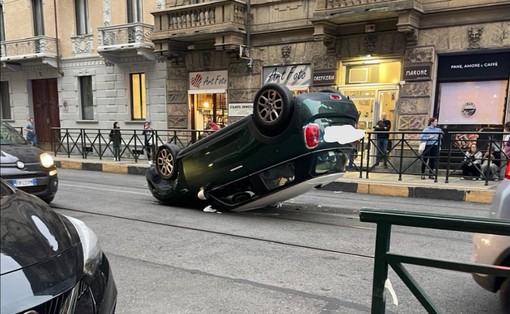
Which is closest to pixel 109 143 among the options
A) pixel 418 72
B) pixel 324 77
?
pixel 324 77

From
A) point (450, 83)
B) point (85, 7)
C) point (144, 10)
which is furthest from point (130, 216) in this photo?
point (85, 7)

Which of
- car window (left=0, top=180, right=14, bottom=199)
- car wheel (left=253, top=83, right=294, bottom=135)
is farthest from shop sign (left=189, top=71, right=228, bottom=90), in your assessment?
car window (left=0, top=180, right=14, bottom=199)

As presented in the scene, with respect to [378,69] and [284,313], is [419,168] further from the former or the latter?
[284,313]

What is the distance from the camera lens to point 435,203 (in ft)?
26.7

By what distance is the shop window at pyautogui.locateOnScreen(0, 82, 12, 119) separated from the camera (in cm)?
2314

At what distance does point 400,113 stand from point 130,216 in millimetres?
9462

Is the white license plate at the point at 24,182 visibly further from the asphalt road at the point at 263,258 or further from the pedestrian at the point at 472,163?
the pedestrian at the point at 472,163

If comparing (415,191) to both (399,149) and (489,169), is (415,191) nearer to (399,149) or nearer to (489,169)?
(489,169)

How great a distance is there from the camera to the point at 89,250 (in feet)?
8.19

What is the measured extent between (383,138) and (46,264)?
1078 centimetres

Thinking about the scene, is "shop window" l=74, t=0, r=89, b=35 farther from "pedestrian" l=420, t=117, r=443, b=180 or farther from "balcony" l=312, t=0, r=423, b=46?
"pedestrian" l=420, t=117, r=443, b=180

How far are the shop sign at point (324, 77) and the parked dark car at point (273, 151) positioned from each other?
7924 millimetres

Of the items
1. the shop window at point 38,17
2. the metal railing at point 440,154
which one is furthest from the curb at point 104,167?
the shop window at point 38,17

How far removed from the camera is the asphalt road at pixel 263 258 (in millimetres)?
3457
